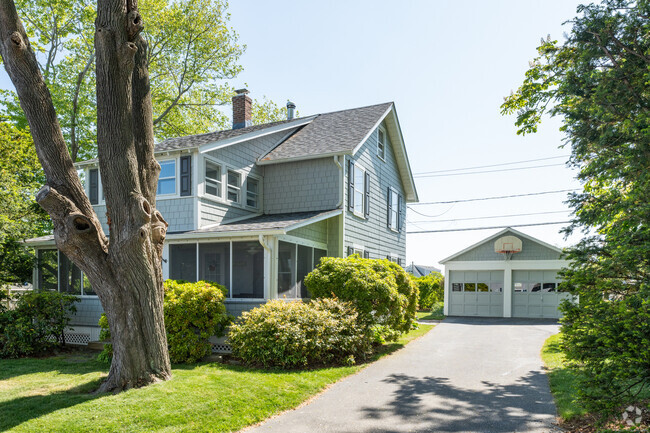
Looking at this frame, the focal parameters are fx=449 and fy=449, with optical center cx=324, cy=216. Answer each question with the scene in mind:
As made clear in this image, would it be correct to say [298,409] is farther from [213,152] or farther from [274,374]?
[213,152]

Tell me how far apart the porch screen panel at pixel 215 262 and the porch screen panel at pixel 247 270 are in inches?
15.5

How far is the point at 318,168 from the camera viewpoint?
618 inches

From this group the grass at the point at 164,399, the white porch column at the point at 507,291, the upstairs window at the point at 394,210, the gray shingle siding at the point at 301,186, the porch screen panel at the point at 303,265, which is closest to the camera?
the grass at the point at 164,399

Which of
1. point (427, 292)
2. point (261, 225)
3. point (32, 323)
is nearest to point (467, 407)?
point (261, 225)

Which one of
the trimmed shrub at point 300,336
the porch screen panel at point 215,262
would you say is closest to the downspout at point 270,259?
the trimmed shrub at point 300,336

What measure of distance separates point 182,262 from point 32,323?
4.26 metres

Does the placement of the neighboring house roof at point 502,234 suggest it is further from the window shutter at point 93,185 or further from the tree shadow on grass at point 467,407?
the window shutter at point 93,185

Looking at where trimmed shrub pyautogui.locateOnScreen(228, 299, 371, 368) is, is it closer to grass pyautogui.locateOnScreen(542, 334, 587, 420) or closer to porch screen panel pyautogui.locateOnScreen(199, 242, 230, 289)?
porch screen panel pyautogui.locateOnScreen(199, 242, 230, 289)

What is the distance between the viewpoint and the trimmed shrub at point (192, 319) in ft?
33.3

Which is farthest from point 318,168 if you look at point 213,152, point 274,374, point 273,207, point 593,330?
point 593,330

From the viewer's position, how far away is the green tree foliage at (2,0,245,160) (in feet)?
74.2

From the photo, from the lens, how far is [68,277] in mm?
15039

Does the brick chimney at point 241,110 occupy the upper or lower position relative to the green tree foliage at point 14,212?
upper

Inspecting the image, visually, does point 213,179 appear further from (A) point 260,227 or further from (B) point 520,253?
(B) point 520,253
